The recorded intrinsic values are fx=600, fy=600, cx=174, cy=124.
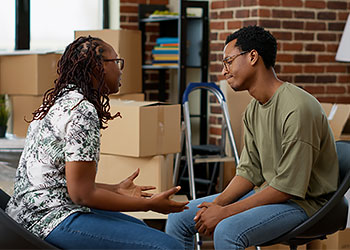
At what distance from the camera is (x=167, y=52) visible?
4.42m

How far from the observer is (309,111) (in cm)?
214

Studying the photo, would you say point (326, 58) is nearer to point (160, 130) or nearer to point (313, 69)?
point (313, 69)

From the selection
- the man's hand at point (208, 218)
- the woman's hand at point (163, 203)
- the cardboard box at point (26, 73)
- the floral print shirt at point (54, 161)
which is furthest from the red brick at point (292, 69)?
the floral print shirt at point (54, 161)

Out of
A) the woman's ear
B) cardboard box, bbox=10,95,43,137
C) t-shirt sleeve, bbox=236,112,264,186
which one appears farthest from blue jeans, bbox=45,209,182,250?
cardboard box, bbox=10,95,43,137

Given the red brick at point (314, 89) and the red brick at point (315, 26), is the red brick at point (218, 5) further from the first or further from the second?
the red brick at point (314, 89)

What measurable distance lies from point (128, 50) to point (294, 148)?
Result: 6.91ft

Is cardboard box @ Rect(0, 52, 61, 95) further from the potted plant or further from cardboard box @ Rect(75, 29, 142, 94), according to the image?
cardboard box @ Rect(75, 29, 142, 94)

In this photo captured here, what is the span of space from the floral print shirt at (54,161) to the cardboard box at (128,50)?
6.65 feet

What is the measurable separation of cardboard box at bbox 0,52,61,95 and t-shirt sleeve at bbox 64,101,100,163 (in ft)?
6.53

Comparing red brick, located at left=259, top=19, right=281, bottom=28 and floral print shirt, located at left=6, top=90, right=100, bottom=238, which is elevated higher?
red brick, located at left=259, top=19, right=281, bottom=28

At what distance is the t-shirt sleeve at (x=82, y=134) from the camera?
174cm

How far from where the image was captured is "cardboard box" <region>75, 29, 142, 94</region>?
3.88 metres

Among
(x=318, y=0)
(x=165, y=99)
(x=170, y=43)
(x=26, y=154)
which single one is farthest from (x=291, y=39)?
(x=26, y=154)

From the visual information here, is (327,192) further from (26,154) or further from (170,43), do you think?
(170,43)
